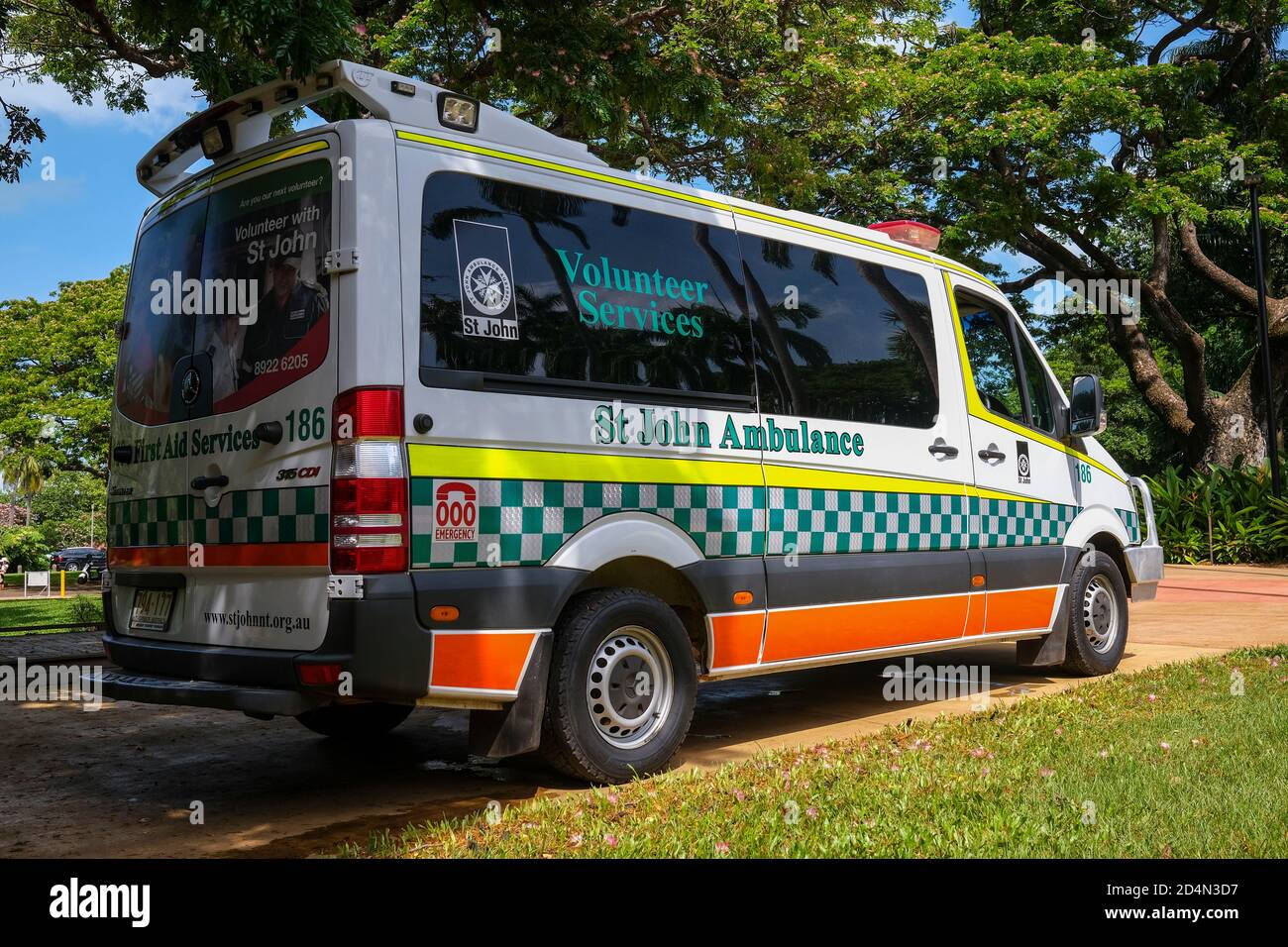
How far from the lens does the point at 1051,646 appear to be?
292 inches

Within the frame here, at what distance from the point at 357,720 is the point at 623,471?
231cm

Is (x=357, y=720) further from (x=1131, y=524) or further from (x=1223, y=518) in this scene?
(x=1223, y=518)

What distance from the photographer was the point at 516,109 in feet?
50.4

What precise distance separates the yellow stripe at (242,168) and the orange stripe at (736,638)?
8.41 ft

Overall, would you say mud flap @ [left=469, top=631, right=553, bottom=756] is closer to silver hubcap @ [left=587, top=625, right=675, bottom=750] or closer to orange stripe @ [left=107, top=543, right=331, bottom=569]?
silver hubcap @ [left=587, top=625, right=675, bottom=750]

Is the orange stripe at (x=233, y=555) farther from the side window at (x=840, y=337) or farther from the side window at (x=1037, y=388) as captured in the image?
the side window at (x=1037, y=388)

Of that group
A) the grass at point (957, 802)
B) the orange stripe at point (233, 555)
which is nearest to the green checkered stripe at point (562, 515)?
the orange stripe at point (233, 555)

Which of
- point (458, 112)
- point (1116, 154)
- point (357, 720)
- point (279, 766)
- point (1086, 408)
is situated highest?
point (1116, 154)

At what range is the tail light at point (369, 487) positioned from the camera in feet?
13.8

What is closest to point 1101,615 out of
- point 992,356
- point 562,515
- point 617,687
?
point 992,356

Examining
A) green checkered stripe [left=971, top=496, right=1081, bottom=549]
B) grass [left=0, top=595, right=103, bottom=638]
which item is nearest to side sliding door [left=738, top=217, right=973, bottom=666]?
green checkered stripe [left=971, top=496, right=1081, bottom=549]

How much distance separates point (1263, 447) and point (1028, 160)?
7471mm

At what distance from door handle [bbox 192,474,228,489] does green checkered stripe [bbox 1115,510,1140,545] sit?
5819 millimetres
